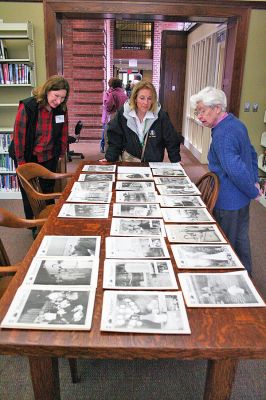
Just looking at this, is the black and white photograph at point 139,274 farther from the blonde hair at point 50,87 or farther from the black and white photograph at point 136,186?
the blonde hair at point 50,87

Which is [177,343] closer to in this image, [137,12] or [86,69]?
[137,12]

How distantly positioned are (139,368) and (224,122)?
1446 millimetres

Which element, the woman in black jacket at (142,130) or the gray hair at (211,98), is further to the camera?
the woman in black jacket at (142,130)

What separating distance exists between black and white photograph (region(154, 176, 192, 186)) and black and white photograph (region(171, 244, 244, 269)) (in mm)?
982

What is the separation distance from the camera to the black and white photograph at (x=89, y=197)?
2.03 m

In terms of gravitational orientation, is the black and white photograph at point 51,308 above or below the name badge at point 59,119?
below

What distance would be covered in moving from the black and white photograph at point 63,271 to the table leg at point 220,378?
453mm

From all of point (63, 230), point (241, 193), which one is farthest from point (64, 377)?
point (241, 193)

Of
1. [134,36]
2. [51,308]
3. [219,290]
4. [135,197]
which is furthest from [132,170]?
[134,36]

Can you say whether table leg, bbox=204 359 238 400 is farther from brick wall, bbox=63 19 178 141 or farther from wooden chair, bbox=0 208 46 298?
brick wall, bbox=63 19 178 141

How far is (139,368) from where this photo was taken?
186cm

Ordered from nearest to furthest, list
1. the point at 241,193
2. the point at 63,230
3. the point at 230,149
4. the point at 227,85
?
the point at 63,230
the point at 230,149
the point at 241,193
the point at 227,85

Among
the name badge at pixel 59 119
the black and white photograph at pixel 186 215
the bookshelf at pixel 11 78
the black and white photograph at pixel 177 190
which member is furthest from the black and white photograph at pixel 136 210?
the bookshelf at pixel 11 78

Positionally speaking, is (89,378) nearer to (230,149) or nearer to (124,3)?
(230,149)
